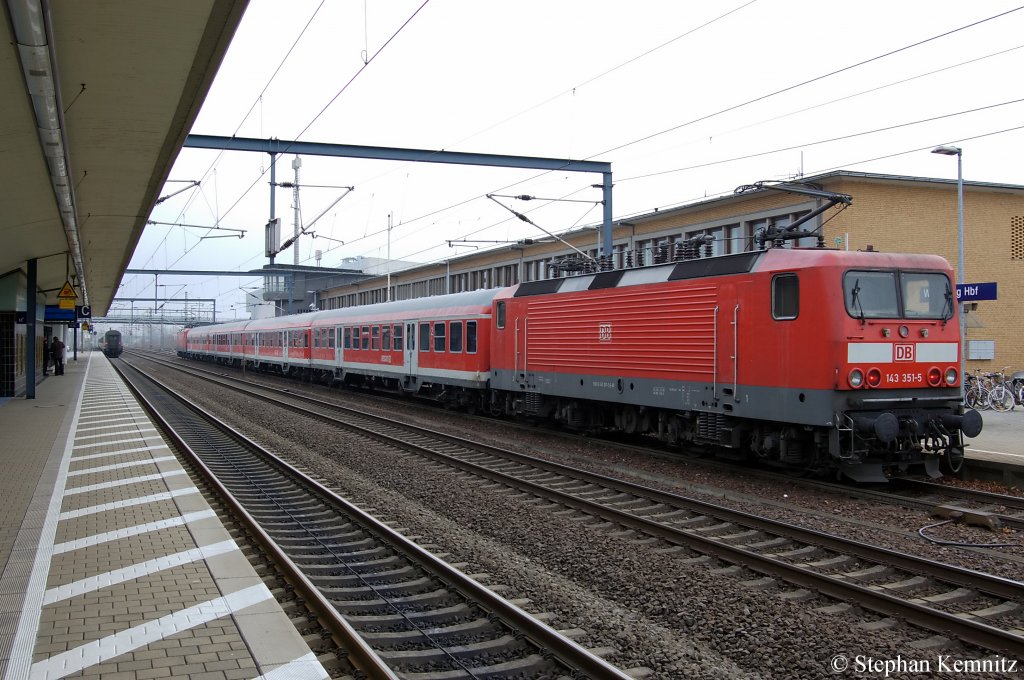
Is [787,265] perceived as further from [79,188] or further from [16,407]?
[16,407]

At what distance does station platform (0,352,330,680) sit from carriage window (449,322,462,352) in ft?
32.4

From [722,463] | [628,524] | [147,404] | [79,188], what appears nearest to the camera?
[628,524]

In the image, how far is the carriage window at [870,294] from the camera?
1084 cm

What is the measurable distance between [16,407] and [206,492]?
14.9 m

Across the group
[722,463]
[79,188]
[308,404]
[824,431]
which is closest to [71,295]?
[308,404]

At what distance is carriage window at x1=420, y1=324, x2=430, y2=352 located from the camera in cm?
2386

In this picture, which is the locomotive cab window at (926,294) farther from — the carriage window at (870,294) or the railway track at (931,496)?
the railway track at (931,496)

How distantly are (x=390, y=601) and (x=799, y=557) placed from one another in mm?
4074

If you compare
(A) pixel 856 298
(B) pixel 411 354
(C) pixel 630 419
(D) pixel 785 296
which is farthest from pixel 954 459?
A: (B) pixel 411 354

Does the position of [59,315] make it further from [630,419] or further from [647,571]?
[647,571]

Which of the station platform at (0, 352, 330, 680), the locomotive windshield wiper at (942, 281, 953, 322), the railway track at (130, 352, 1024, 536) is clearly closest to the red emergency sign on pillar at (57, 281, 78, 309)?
the station platform at (0, 352, 330, 680)

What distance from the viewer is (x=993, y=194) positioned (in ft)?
87.9

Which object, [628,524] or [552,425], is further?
[552,425]

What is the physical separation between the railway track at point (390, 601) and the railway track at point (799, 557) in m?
2.44
